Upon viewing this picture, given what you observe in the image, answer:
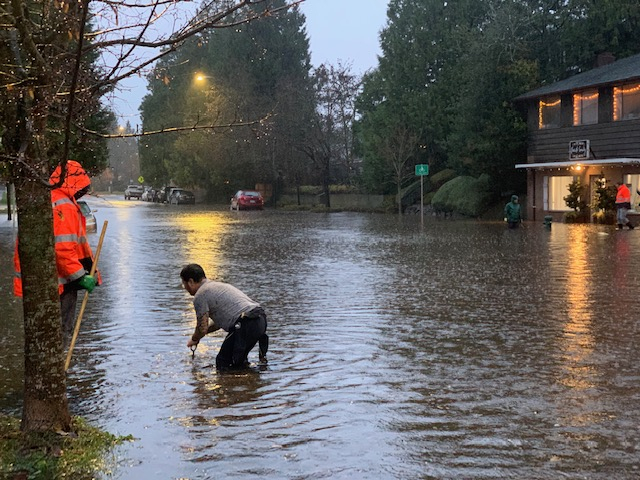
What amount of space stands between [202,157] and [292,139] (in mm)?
9727

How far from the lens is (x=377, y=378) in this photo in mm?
7855

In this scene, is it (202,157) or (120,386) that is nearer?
(120,386)

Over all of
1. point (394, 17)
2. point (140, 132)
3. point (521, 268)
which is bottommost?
point (521, 268)

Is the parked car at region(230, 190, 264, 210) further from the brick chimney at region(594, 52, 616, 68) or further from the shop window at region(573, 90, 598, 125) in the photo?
the shop window at region(573, 90, 598, 125)

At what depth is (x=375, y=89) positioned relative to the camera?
59656mm

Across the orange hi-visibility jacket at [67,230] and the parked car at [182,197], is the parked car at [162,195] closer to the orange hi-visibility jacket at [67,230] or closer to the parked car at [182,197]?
the parked car at [182,197]

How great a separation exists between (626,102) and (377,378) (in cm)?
3245

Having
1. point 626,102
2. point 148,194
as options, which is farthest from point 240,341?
point 148,194

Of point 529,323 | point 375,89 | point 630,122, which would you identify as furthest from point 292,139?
point 529,323

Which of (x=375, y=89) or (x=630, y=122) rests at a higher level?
(x=375, y=89)

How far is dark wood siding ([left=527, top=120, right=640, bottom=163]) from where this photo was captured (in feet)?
121

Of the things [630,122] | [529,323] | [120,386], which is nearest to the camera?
[120,386]

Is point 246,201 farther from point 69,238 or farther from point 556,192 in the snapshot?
point 69,238

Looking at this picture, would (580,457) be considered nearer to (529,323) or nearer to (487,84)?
(529,323)
